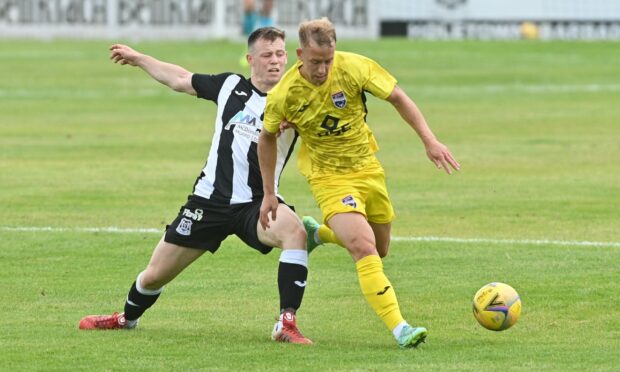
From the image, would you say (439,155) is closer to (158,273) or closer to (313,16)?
(158,273)

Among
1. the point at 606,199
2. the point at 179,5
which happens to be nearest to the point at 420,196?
the point at 606,199

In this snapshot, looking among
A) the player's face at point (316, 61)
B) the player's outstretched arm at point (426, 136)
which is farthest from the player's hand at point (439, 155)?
the player's face at point (316, 61)

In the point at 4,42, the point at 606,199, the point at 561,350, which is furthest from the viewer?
the point at 4,42

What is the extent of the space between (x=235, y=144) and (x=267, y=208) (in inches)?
32.9

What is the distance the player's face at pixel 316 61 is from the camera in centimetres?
898

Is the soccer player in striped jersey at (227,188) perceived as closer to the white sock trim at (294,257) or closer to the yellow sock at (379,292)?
the white sock trim at (294,257)

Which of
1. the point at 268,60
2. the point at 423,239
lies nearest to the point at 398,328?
the point at 268,60

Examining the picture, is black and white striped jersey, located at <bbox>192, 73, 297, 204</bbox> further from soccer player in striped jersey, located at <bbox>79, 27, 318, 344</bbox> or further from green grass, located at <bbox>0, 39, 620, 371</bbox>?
green grass, located at <bbox>0, 39, 620, 371</bbox>

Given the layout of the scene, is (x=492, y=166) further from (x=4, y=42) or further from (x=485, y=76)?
(x=4, y=42)

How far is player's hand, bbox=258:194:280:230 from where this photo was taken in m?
9.29

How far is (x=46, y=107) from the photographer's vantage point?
97.8 ft

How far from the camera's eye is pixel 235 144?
9.98 meters

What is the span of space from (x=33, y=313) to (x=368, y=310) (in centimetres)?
240

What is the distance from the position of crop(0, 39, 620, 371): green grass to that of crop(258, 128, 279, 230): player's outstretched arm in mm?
881
